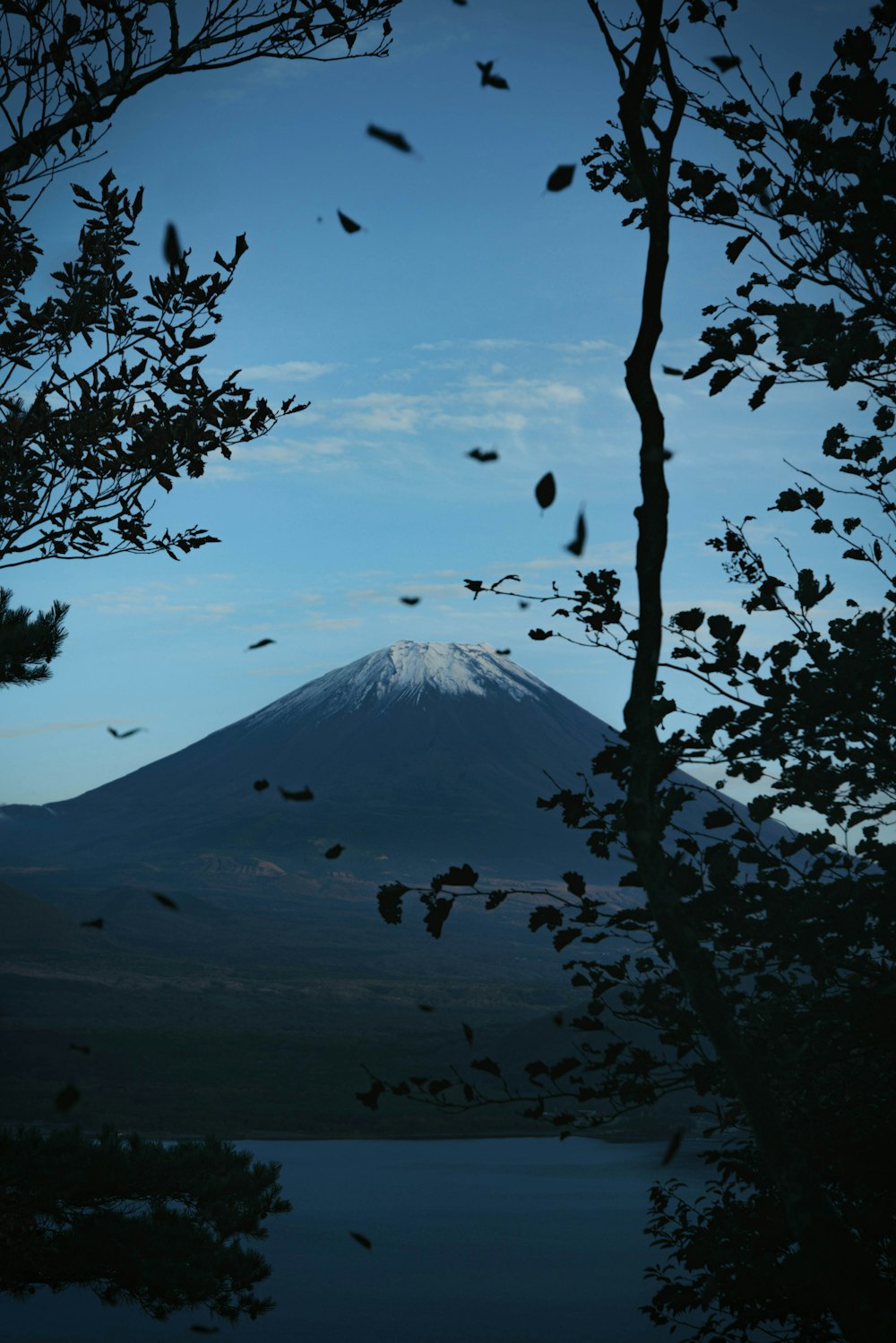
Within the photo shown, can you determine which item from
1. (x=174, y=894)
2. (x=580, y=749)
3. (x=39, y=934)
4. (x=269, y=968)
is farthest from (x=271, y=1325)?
(x=580, y=749)

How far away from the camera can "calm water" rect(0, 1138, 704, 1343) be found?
3078 cm

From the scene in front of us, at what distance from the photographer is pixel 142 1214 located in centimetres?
1316

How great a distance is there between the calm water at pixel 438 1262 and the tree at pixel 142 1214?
14.7 meters

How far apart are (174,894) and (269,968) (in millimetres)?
23569

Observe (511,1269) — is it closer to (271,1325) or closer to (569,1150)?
(271,1325)

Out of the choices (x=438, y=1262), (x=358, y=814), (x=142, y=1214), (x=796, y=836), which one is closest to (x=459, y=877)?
(x=796, y=836)

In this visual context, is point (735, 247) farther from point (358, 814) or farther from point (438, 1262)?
point (358, 814)

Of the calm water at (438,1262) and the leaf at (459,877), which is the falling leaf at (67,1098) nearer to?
the leaf at (459,877)

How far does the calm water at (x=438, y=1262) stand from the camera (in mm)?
30781

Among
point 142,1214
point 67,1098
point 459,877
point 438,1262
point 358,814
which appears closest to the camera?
point 459,877

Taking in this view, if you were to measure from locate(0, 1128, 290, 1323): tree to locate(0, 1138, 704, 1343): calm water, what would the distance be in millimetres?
14702

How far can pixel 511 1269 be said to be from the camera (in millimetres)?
38406

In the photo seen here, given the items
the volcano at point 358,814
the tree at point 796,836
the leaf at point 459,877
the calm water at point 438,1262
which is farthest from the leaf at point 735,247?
the volcano at point 358,814

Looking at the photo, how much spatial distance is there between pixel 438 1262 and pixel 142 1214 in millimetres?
28862
